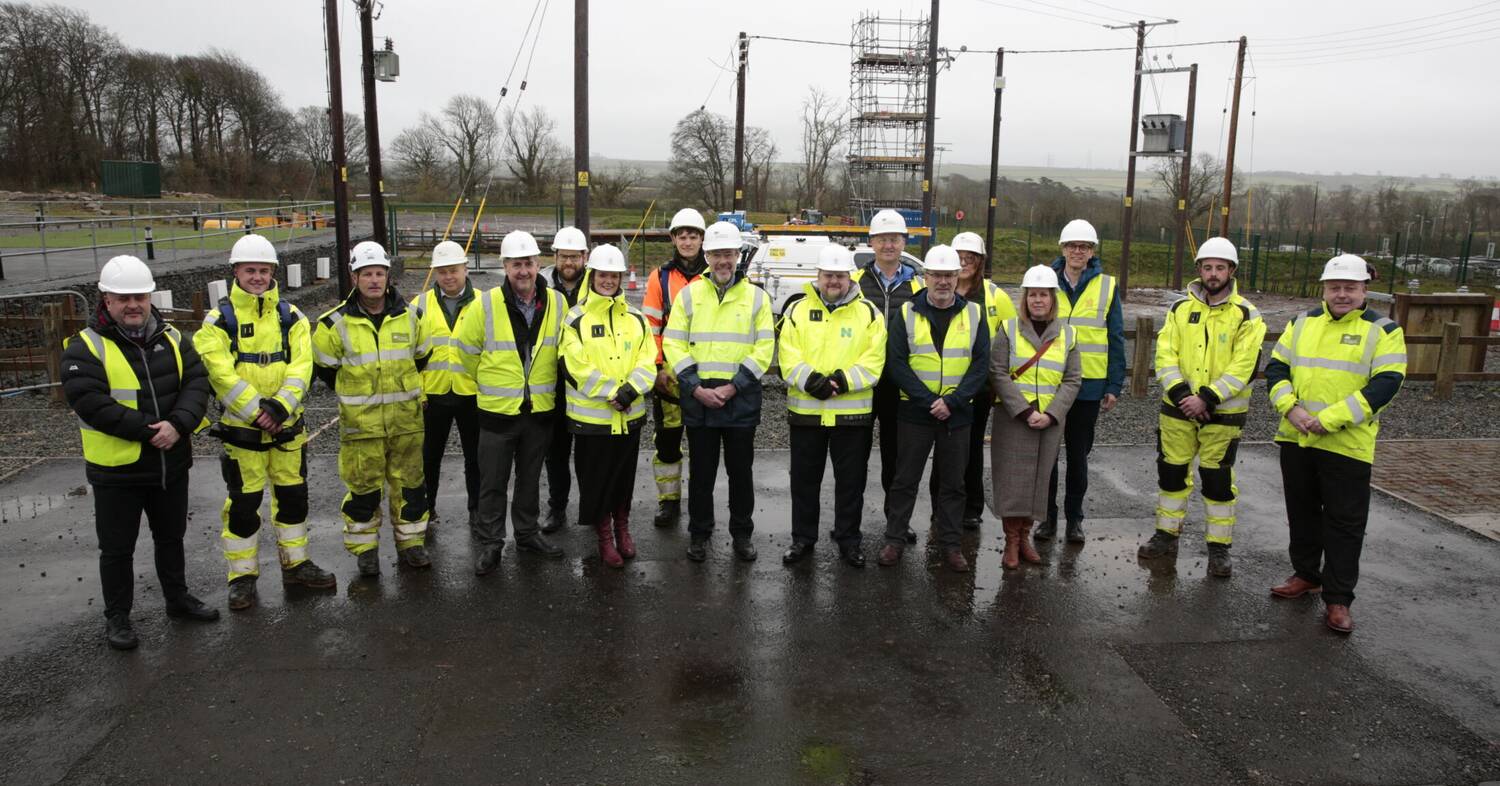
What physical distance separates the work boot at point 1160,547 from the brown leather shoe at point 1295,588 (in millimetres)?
710

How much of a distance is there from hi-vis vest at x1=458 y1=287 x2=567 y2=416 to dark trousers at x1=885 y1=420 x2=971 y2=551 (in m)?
2.24

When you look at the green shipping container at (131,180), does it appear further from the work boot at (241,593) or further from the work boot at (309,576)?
the work boot at (241,593)

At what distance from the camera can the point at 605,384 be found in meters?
5.89

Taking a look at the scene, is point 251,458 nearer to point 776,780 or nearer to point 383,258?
point 383,258

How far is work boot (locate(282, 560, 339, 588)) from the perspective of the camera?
226 inches

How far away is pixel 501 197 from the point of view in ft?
170

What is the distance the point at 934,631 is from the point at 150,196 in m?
46.5

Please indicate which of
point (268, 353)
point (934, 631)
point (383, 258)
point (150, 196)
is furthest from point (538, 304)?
point (150, 196)

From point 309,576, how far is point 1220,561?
552 centimetres

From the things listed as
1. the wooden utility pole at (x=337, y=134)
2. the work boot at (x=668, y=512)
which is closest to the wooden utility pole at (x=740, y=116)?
the wooden utility pole at (x=337, y=134)

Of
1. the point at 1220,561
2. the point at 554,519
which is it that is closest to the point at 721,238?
the point at 554,519

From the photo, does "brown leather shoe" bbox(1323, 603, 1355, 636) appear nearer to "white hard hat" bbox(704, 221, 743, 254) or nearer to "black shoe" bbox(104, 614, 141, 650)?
"white hard hat" bbox(704, 221, 743, 254)

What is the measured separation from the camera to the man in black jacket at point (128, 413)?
15.8ft

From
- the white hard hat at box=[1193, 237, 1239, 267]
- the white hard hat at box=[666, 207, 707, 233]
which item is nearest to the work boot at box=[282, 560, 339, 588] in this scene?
the white hard hat at box=[666, 207, 707, 233]
